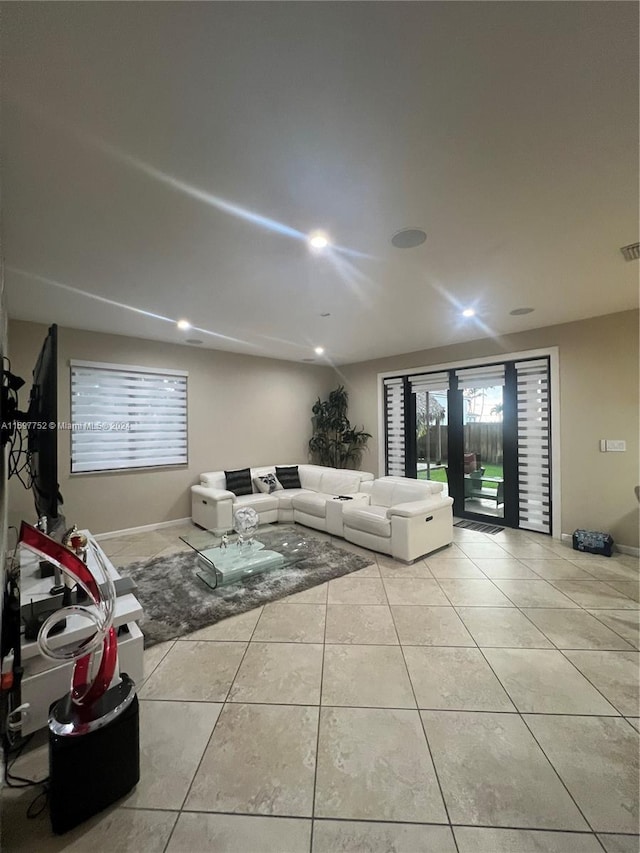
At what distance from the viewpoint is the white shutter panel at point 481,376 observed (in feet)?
15.4

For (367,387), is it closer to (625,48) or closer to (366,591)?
(366,591)

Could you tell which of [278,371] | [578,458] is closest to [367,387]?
[278,371]

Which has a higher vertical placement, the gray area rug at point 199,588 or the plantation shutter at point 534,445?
the plantation shutter at point 534,445

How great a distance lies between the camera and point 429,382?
545 cm

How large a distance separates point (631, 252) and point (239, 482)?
487cm

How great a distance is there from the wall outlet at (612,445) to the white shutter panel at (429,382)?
2.05m

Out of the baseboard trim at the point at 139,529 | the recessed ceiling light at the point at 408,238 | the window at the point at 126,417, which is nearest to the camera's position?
the recessed ceiling light at the point at 408,238

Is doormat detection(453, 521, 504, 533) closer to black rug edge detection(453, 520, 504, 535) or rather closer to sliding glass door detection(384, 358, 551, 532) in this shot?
black rug edge detection(453, 520, 504, 535)

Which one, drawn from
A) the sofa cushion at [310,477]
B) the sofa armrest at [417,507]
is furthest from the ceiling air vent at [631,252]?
the sofa cushion at [310,477]

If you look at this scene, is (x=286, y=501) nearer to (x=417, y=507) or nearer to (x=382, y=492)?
(x=382, y=492)

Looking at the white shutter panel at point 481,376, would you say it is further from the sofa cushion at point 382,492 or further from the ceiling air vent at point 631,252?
the ceiling air vent at point 631,252

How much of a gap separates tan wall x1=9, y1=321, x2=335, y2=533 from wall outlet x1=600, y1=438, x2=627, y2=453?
4467 millimetres

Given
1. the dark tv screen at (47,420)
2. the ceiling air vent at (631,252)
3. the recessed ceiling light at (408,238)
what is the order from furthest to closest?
the ceiling air vent at (631,252), the recessed ceiling light at (408,238), the dark tv screen at (47,420)

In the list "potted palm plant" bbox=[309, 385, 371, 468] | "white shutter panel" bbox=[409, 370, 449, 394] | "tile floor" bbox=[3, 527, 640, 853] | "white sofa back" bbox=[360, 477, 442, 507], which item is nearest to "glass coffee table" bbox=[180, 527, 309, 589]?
"tile floor" bbox=[3, 527, 640, 853]
